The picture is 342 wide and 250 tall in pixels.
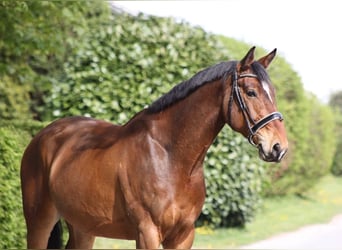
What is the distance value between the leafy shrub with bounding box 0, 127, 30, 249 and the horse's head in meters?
2.85

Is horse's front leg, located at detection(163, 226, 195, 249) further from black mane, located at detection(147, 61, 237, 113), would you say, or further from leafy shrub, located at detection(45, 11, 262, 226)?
leafy shrub, located at detection(45, 11, 262, 226)

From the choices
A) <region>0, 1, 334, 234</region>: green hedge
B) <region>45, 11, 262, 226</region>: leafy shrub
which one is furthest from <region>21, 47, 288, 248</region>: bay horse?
<region>45, 11, 262, 226</region>: leafy shrub

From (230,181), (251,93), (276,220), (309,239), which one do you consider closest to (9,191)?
(251,93)

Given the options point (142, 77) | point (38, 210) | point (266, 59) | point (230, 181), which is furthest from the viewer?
point (230, 181)

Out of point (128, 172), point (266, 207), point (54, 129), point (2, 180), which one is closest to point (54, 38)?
point (2, 180)

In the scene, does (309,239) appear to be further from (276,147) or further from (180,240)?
(276,147)

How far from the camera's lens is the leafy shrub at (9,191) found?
4.89 m

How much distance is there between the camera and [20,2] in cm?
547

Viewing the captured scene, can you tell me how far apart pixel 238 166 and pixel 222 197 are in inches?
21.0

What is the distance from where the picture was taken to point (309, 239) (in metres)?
8.02

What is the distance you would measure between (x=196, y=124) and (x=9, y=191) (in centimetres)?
269

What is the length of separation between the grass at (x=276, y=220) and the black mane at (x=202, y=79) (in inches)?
166

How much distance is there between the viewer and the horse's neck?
2929 millimetres

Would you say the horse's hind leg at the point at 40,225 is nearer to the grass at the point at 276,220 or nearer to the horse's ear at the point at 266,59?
the horse's ear at the point at 266,59
